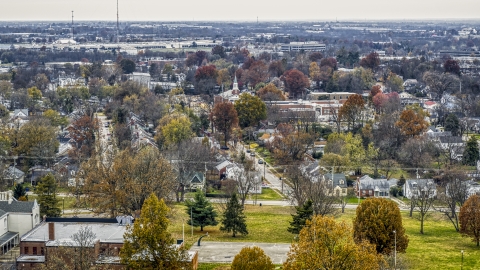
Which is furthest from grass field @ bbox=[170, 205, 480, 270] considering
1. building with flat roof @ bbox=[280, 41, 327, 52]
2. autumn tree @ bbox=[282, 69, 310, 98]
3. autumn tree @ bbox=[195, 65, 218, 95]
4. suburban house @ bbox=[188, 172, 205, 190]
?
building with flat roof @ bbox=[280, 41, 327, 52]

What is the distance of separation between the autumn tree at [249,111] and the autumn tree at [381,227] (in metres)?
35.3

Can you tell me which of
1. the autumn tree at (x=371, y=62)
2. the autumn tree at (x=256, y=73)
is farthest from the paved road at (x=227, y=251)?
the autumn tree at (x=371, y=62)

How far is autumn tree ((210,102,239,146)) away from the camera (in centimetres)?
6350

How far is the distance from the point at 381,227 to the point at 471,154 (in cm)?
2530

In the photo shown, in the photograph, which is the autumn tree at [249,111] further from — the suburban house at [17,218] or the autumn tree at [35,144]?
the suburban house at [17,218]

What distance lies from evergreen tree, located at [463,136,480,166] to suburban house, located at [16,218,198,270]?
29383 millimetres

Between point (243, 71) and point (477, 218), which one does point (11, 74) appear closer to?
point (243, 71)

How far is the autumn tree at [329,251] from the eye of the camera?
24156mm

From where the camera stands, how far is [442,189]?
1757 inches

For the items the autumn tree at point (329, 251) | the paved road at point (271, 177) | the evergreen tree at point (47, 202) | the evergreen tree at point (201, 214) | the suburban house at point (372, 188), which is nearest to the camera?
the autumn tree at point (329, 251)

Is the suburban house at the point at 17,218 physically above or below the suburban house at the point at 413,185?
above

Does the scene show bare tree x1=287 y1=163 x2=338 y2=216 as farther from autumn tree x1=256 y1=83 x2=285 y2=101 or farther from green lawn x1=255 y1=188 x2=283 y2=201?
autumn tree x1=256 y1=83 x2=285 y2=101

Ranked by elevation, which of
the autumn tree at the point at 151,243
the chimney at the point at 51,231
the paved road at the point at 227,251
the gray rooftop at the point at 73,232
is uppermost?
the autumn tree at the point at 151,243

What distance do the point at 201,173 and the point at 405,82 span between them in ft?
189
